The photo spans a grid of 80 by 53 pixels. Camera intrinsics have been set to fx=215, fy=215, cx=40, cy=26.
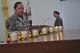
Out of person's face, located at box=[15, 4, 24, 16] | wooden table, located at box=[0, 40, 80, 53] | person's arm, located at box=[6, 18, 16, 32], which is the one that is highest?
person's face, located at box=[15, 4, 24, 16]

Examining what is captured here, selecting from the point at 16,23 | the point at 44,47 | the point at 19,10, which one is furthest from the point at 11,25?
the point at 44,47

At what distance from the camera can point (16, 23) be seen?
3.04 m

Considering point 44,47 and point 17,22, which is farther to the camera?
point 17,22

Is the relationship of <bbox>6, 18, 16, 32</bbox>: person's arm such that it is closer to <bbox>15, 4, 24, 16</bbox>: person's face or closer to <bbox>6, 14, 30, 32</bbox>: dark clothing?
<bbox>6, 14, 30, 32</bbox>: dark clothing

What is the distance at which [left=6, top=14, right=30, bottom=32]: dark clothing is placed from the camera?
2.92 m

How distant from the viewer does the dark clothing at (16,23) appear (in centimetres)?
292

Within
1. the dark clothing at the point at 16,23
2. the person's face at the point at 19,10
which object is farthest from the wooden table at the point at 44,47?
the person's face at the point at 19,10

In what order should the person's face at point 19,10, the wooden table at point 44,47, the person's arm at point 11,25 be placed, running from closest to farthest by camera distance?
the wooden table at point 44,47, the person's arm at point 11,25, the person's face at point 19,10

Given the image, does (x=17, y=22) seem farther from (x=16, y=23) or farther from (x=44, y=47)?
(x=44, y=47)

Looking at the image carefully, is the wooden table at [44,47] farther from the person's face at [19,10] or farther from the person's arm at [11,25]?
the person's face at [19,10]

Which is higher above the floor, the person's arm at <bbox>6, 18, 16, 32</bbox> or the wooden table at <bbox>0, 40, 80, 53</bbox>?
the person's arm at <bbox>6, 18, 16, 32</bbox>

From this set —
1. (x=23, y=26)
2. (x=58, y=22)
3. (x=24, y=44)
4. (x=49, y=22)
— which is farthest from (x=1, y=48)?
(x=49, y=22)

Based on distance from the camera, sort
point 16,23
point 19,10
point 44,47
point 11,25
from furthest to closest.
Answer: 1. point 19,10
2. point 16,23
3. point 11,25
4. point 44,47

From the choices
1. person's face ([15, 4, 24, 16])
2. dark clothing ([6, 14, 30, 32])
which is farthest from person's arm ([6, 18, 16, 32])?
person's face ([15, 4, 24, 16])
